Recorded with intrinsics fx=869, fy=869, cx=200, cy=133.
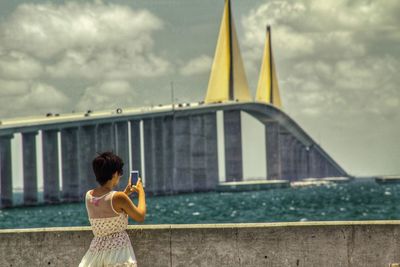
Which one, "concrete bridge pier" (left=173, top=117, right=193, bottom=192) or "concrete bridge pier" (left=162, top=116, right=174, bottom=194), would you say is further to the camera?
"concrete bridge pier" (left=173, top=117, right=193, bottom=192)

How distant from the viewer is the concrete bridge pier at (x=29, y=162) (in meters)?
107

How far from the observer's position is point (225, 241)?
411 inches

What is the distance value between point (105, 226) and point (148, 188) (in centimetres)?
12436

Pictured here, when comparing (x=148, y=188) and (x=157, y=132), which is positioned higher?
(x=157, y=132)

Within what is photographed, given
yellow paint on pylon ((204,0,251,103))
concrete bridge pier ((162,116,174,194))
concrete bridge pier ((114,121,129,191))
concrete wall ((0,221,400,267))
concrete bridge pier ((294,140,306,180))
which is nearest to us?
concrete wall ((0,221,400,267))

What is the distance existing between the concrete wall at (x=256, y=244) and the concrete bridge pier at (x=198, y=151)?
12271cm

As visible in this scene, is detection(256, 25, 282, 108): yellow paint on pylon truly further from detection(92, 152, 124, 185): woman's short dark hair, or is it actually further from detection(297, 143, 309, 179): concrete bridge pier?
detection(92, 152, 124, 185): woman's short dark hair

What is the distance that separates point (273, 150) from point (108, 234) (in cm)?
15909

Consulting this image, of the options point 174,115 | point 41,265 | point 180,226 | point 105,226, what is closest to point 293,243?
point 180,226

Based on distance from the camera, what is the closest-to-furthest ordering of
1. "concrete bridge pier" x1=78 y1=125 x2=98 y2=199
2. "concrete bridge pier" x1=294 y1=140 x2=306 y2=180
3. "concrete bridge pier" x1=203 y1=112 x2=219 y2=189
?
"concrete bridge pier" x1=78 y1=125 x2=98 y2=199 → "concrete bridge pier" x1=203 y1=112 x2=219 y2=189 → "concrete bridge pier" x1=294 y1=140 x2=306 y2=180

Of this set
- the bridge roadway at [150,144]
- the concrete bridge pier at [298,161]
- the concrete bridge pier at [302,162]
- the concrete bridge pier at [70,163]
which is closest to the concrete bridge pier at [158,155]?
the bridge roadway at [150,144]

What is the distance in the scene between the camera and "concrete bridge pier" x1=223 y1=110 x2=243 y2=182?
140375 mm

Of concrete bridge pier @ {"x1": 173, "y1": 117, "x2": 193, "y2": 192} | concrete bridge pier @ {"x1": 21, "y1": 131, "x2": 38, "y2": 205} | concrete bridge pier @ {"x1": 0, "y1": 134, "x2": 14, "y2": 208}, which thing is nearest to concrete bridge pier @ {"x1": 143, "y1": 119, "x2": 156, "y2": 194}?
concrete bridge pier @ {"x1": 173, "y1": 117, "x2": 193, "y2": 192}

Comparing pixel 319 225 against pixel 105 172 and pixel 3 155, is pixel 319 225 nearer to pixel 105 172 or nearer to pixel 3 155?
pixel 105 172
